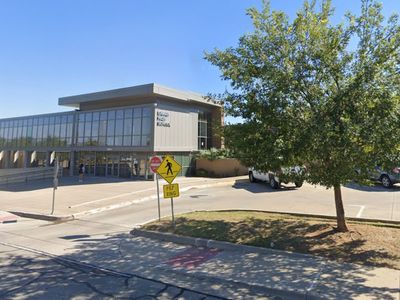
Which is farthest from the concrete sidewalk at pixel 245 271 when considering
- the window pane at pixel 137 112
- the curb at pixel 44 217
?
the window pane at pixel 137 112

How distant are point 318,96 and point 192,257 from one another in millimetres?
4872

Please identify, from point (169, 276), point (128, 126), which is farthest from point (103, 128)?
point (169, 276)

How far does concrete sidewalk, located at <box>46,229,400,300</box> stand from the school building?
19.2m

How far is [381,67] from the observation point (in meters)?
7.53

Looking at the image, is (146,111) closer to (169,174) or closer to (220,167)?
(220,167)

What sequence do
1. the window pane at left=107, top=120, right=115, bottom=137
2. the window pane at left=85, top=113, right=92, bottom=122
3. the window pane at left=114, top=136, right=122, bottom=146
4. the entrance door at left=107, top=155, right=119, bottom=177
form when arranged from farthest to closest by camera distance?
the window pane at left=85, top=113, right=92, bottom=122, the window pane at left=107, top=120, right=115, bottom=137, the entrance door at left=107, top=155, right=119, bottom=177, the window pane at left=114, top=136, right=122, bottom=146

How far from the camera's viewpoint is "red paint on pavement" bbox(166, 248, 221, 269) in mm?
7277

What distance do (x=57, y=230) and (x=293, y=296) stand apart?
8.99 m

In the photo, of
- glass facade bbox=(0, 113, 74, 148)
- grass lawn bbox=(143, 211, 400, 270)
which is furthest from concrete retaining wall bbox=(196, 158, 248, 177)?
grass lawn bbox=(143, 211, 400, 270)

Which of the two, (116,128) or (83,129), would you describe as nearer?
(116,128)

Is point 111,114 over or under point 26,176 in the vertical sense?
over

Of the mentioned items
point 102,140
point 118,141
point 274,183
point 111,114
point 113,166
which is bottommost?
point 274,183

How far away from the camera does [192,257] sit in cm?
778

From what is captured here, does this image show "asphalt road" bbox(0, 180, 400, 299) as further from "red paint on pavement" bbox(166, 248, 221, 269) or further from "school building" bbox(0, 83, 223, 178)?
"school building" bbox(0, 83, 223, 178)
